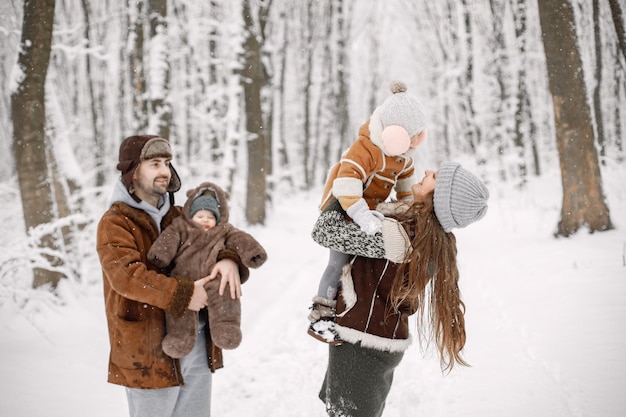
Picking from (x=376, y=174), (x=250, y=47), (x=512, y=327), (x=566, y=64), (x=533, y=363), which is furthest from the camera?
(x=250, y=47)

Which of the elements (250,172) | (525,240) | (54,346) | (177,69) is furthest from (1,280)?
(177,69)

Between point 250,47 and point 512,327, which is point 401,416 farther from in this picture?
point 250,47

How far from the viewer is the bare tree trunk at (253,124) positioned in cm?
1215

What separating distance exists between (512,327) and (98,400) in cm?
469

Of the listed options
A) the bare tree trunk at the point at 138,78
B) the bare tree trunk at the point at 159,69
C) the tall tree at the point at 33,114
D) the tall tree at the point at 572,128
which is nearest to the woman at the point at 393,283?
the tall tree at the point at 33,114

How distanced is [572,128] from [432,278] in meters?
6.86

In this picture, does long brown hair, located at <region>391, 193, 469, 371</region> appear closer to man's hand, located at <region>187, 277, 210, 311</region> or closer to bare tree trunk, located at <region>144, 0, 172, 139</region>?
man's hand, located at <region>187, 277, 210, 311</region>

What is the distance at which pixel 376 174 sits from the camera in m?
2.61

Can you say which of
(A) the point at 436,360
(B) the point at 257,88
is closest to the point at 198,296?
(A) the point at 436,360

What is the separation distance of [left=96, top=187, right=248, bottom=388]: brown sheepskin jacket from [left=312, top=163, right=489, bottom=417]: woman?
88 centimetres

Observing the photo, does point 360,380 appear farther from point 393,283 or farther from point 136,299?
point 136,299

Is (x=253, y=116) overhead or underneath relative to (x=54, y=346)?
overhead

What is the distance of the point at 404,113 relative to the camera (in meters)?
2.40

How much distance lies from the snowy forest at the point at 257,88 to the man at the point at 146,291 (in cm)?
337
